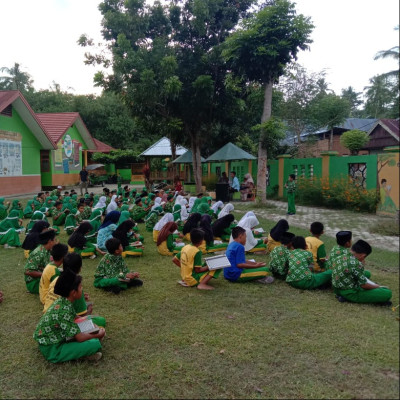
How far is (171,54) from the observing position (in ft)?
50.0

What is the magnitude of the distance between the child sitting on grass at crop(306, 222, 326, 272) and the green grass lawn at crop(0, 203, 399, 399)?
620 millimetres

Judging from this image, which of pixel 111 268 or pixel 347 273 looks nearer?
pixel 347 273

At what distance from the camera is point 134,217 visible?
10734 mm

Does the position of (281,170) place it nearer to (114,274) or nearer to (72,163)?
(114,274)

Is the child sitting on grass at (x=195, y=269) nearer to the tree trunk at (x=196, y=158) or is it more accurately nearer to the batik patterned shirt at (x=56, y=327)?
the batik patterned shirt at (x=56, y=327)

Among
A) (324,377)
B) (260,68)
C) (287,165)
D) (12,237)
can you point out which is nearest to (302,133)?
(287,165)

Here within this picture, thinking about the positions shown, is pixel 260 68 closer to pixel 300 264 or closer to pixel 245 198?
pixel 245 198

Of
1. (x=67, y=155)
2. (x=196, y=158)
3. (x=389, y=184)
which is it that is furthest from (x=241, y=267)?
(x=67, y=155)

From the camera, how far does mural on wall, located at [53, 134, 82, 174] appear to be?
982 inches

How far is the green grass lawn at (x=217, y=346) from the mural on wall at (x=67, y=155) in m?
21.3

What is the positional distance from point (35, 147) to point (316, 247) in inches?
797

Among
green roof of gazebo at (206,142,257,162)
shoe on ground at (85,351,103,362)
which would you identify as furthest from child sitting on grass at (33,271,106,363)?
green roof of gazebo at (206,142,257,162)

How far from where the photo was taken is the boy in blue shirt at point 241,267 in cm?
534

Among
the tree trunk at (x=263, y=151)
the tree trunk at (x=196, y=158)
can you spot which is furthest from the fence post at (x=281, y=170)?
the tree trunk at (x=196, y=158)
